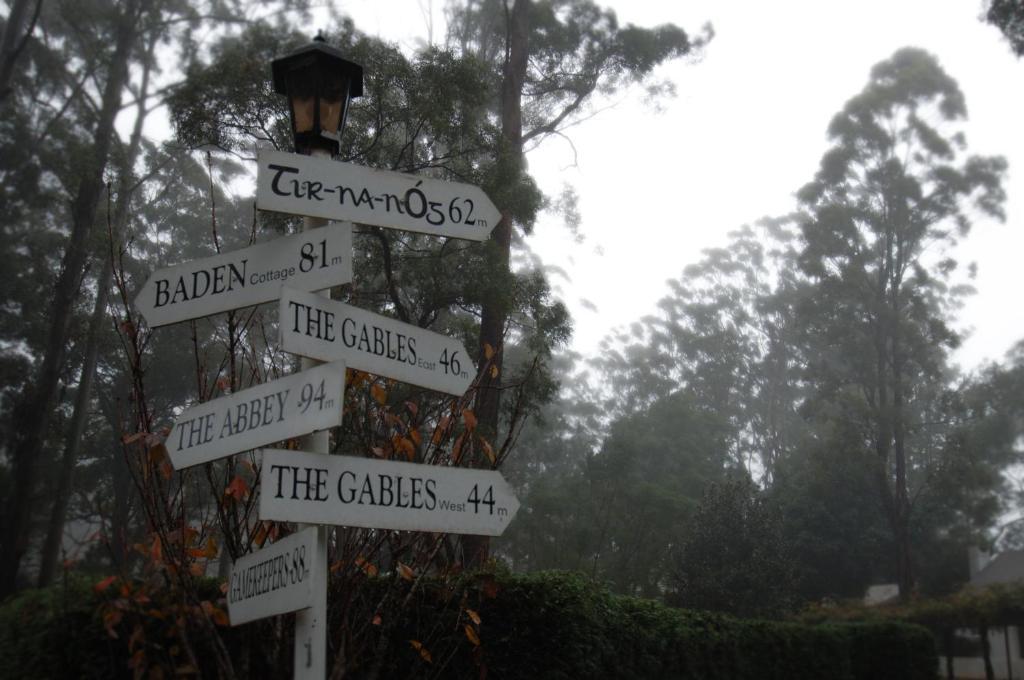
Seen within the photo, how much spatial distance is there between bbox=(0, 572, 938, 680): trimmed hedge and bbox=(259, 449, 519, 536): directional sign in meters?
0.87

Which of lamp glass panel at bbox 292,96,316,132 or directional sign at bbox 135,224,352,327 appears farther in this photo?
lamp glass panel at bbox 292,96,316,132

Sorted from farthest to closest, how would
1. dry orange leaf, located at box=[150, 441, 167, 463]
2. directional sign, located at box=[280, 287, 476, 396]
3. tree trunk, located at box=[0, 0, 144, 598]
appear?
tree trunk, located at box=[0, 0, 144, 598] < dry orange leaf, located at box=[150, 441, 167, 463] < directional sign, located at box=[280, 287, 476, 396]

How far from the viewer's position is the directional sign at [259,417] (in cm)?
281

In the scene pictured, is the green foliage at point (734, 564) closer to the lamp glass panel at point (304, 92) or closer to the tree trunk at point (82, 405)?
the tree trunk at point (82, 405)

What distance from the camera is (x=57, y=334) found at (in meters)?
17.9

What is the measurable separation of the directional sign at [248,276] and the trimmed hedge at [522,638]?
1.30m

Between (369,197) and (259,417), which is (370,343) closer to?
(259,417)

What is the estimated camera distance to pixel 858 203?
31.7 m

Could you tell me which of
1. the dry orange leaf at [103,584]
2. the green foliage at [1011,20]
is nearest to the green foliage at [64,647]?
the dry orange leaf at [103,584]

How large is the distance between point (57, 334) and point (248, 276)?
54.8 feet

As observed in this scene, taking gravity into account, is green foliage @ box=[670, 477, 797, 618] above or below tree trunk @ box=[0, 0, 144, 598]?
below

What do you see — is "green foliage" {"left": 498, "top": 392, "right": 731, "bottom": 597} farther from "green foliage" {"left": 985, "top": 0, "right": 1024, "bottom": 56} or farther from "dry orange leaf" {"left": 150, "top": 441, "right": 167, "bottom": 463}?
"dry orange leaf" {"left": 150, "top": 441, "right": 167, "bottom": 463}

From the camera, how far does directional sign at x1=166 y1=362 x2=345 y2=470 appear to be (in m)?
2.81

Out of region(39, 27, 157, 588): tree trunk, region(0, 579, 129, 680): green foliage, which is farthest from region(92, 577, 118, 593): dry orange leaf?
region(39, 27, 157, 588): tree trunk
